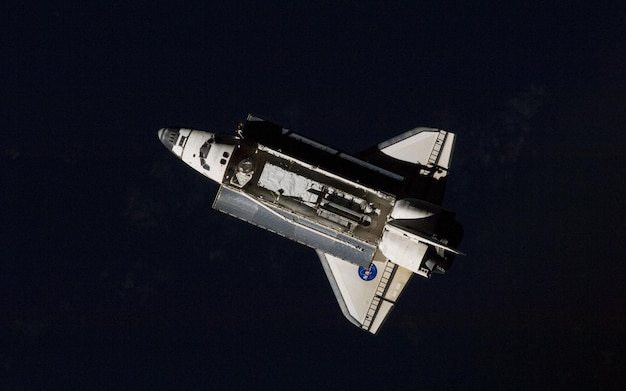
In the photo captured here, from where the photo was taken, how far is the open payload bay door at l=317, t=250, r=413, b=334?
37.2m

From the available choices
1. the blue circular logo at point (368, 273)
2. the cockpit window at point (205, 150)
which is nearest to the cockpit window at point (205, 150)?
the cockpit window at point (205, 150)

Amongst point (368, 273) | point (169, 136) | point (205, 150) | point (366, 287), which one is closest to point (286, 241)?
point (368, 273)

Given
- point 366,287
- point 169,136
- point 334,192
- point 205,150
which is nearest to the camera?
point 334,192

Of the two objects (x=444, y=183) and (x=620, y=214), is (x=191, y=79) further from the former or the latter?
(x=620, y=214)

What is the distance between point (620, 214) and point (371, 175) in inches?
611

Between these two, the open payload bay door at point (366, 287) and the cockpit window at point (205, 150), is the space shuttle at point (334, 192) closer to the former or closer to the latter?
the cockpit window at point (205, 150)

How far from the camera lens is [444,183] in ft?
121

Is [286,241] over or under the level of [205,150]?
under

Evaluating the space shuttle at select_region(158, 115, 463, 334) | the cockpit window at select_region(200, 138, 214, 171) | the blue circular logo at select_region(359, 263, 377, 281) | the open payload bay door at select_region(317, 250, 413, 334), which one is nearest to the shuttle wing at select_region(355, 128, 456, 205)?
the space shuttle at select_region(158, 115, 463, 334)

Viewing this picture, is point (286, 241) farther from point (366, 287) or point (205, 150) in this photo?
point (205, 150)

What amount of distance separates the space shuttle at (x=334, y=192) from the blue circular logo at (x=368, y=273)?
29.4 inches

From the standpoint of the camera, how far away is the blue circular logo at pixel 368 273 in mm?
37500

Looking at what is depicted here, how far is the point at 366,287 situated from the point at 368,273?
2.66 feet

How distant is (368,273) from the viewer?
3769 centimetres
